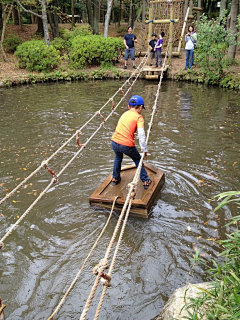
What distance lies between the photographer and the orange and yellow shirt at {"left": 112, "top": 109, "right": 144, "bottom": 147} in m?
4.43

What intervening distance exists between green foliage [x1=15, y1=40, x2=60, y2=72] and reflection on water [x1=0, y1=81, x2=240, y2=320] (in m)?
6.50

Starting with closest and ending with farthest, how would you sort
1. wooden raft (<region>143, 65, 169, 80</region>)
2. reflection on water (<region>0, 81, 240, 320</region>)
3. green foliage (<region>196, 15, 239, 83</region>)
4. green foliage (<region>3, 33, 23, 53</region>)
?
reflection on water (<region>0, 81, 240, 320</region>)
green foliage (<region>196, 15, 239, 83</region>)
wooden raft (<region>143, 65, 169, 80</region>)
green foliage (<region>3, 33, 23, 53</region>)

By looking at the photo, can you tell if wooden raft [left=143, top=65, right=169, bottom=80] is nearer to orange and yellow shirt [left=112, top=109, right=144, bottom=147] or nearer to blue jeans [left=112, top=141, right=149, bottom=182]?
blue jeans [left=112, top=141, right=149, bottom=182]

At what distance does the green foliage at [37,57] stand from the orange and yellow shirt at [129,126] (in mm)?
12354

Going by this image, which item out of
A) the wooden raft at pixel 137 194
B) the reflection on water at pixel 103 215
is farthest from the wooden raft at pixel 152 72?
the wooden raft at pixel 137 194

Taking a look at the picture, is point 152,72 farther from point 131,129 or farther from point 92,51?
point 131,129

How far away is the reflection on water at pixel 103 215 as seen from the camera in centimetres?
334

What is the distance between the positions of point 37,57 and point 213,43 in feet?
29.3

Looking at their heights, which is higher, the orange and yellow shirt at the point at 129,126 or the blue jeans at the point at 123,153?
the orange and yellow shirt at the point at 129,126

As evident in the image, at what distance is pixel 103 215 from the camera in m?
4.65

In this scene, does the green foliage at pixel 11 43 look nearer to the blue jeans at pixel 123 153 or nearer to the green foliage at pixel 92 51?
the green foliage at pixel 92 51

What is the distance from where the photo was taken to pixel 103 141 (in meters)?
7.70

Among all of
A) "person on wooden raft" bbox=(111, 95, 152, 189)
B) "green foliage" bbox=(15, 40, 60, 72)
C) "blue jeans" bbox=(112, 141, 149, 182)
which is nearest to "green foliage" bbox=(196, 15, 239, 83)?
"green foliage" bbox=(15, 40, 60, 72)

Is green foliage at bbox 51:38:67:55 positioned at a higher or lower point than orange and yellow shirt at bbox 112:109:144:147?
higher
